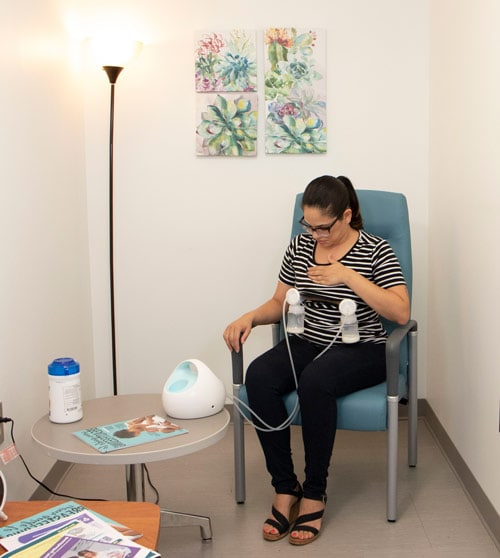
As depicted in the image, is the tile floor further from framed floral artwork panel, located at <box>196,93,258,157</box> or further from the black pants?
framed floral artwork panel, located at <box>196,93,258,157</box>

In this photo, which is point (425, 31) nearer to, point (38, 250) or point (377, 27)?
point (377, 27)

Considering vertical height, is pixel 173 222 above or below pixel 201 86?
below

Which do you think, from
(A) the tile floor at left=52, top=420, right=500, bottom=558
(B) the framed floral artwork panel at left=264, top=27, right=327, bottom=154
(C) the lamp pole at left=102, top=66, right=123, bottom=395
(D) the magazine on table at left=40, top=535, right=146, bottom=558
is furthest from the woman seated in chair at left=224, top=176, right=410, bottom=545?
(D) the magazine on table at left=40, top=535, right=146, bottom=558

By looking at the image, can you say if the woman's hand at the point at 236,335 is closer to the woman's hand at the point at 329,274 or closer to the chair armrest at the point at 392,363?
the woman's hand at the point at 329,274

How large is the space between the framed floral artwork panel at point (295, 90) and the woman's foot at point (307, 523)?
1.47 m

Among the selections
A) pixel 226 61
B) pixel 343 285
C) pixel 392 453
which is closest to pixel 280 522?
pixel 392 453

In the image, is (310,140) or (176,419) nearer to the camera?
(176,419)

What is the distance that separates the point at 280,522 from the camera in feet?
7.82

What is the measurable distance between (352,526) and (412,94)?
5.76 feet

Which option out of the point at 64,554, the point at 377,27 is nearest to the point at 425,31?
the point at 377,27

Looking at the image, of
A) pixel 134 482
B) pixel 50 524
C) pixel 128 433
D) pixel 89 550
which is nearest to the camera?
pixel 89 550

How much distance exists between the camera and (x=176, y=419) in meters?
2.21

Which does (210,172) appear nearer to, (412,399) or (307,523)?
(412,399)

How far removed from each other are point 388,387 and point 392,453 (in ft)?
0.72
